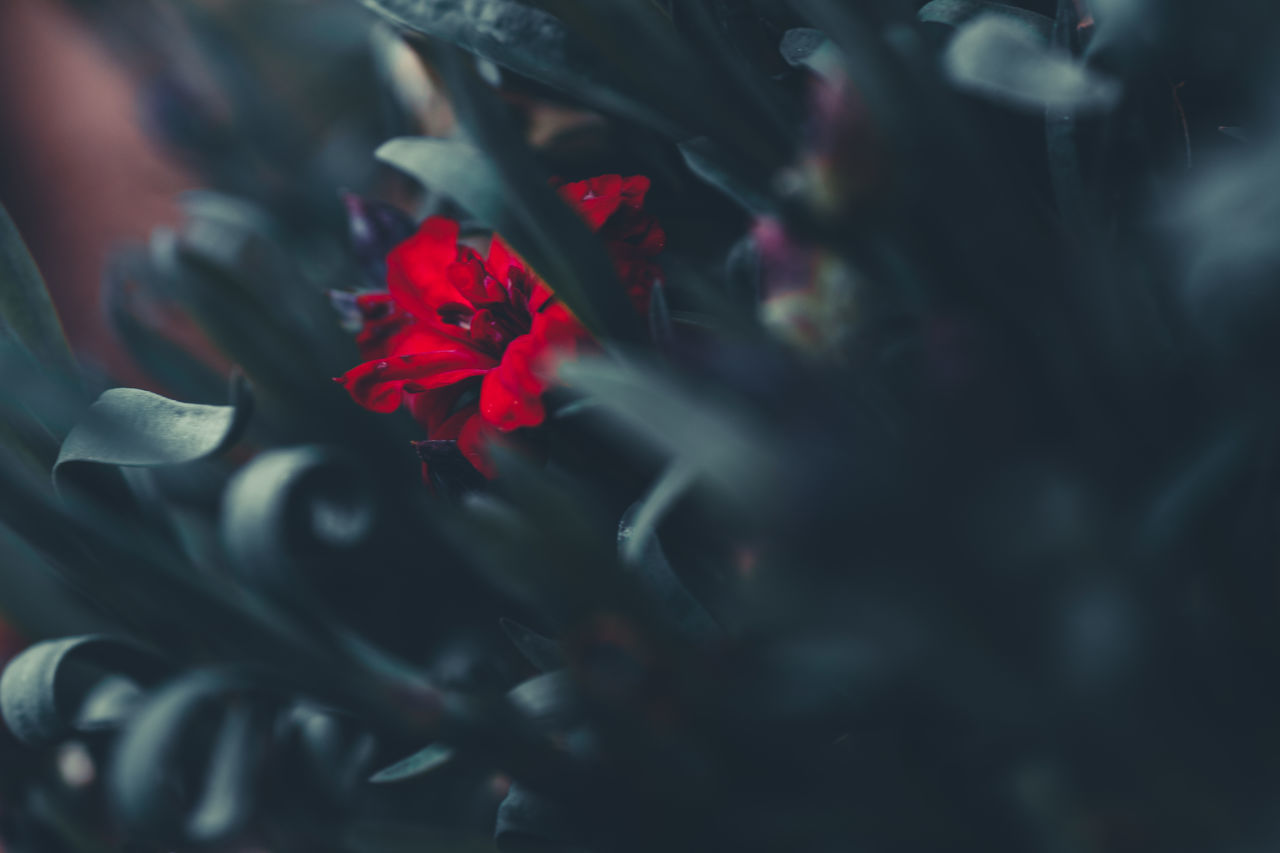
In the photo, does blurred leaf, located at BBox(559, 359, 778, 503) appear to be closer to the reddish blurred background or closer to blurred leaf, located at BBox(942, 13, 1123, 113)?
blurred leaf, located at BBox(942, 13, 1123, 113)

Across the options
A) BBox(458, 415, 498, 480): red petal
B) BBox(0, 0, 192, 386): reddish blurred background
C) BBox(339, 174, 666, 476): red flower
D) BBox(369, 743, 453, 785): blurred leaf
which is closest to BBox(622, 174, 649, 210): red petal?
BBox(339, 174, 666, 476): red flower

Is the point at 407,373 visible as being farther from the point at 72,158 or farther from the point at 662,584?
the point at 72,158

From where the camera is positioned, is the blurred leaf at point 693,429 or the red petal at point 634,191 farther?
the red petal at point 634,191

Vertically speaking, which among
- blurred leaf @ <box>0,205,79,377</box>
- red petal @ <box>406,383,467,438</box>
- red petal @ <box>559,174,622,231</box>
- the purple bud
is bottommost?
red petal @ <box>406,383,467,438</box>

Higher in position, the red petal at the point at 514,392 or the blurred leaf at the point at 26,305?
the blurred leaf at the point at 26,305

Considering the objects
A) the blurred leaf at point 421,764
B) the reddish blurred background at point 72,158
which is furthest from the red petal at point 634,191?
the reddish blurred background at point 72,158

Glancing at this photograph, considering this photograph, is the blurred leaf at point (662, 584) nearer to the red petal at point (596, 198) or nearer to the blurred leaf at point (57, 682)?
the red petal at point (596, 198)
